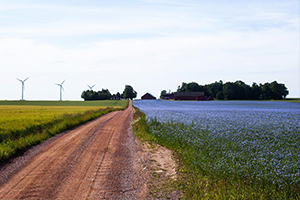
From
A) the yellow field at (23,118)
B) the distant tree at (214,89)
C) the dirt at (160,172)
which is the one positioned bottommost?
the dirt at (160,172)

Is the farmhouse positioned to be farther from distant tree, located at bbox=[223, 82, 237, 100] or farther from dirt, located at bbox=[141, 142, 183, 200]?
dirt, located at bbox=[141, 142, 183, 200]

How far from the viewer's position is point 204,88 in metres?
180

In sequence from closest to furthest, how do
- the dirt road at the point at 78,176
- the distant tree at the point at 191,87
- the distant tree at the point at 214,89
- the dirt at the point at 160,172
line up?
the dirt road at the point at 78,176 < the dirt at the point at 160,172 < the distant tree at the point at 214,89 < the distant tree at the point at 191,87

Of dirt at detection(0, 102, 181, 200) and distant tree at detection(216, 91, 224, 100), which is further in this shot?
A: distant tree at detection(216, 91, 224, 100)

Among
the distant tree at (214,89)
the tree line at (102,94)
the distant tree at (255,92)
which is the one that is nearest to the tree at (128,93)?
the tree line at (102,94)

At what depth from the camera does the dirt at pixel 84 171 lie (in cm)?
824

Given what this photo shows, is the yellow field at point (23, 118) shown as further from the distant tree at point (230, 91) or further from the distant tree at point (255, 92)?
the distant tree at point (255, 92)

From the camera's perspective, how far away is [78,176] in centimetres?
975

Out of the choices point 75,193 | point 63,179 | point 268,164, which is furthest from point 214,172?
point 63,179

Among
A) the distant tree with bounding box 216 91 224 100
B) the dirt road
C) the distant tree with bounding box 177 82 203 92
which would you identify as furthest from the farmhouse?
the dirt road

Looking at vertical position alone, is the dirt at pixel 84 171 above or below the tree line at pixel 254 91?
below

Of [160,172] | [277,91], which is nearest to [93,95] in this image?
[277,91]

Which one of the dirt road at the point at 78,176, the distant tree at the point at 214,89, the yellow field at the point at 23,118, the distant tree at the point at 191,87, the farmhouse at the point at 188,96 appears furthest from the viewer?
the distant tree at the point at 191,87

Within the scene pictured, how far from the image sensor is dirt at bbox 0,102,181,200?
27.0 feet
